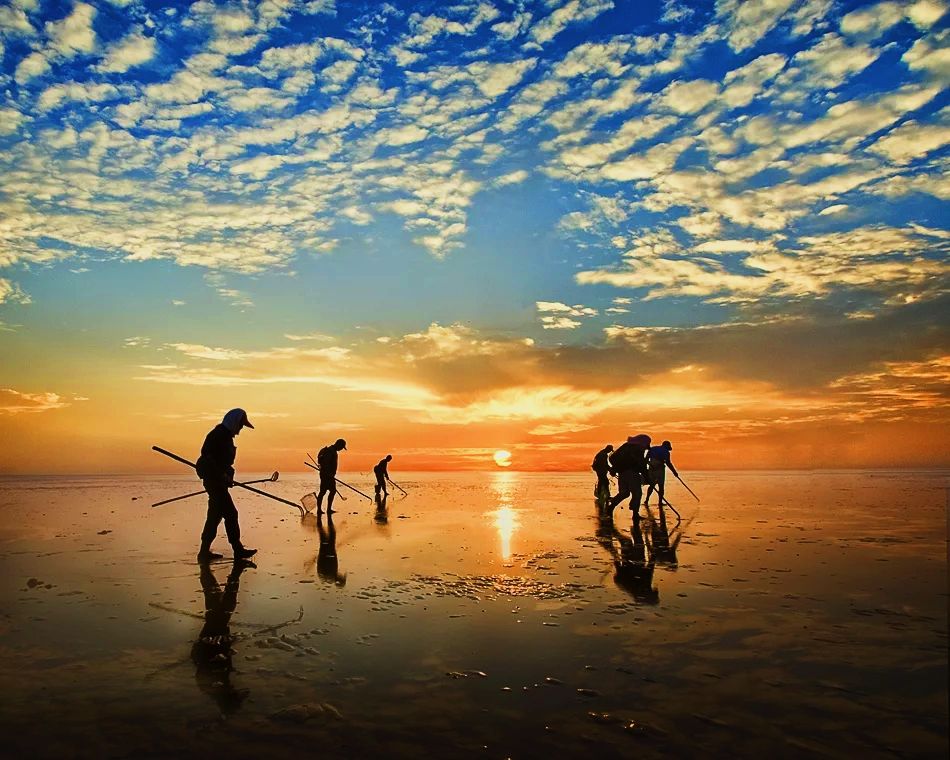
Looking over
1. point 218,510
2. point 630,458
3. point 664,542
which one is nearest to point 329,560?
point 218,510

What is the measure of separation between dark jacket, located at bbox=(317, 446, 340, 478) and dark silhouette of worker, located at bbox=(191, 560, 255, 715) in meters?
10.5

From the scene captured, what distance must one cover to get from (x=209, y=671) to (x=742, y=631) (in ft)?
17.8

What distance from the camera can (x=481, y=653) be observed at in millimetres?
5484

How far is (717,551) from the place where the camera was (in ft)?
37.9

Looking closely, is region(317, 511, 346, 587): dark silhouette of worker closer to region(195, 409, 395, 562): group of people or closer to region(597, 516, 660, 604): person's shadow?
region(195, 409, 395, 562): group of people

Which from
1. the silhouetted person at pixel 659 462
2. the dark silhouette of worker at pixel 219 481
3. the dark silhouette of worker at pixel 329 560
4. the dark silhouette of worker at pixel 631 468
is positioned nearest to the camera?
the dark silhouette of worker at pixel 329 560

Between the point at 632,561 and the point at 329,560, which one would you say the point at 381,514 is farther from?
the point at 632,561

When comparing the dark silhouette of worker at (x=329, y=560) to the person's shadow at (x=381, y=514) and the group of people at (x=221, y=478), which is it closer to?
the group of people at (x=221, y=478)

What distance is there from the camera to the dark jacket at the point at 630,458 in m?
16.0

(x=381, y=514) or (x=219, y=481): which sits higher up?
(x=219, y=481)

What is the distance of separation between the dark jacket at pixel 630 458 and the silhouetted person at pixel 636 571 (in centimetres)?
304

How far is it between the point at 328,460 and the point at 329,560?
8.89 m

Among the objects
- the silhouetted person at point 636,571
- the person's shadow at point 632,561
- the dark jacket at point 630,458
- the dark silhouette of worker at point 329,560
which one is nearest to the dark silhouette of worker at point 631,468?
the dark jacket at point 630,458

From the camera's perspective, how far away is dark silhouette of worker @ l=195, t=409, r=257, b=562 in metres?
10.9
